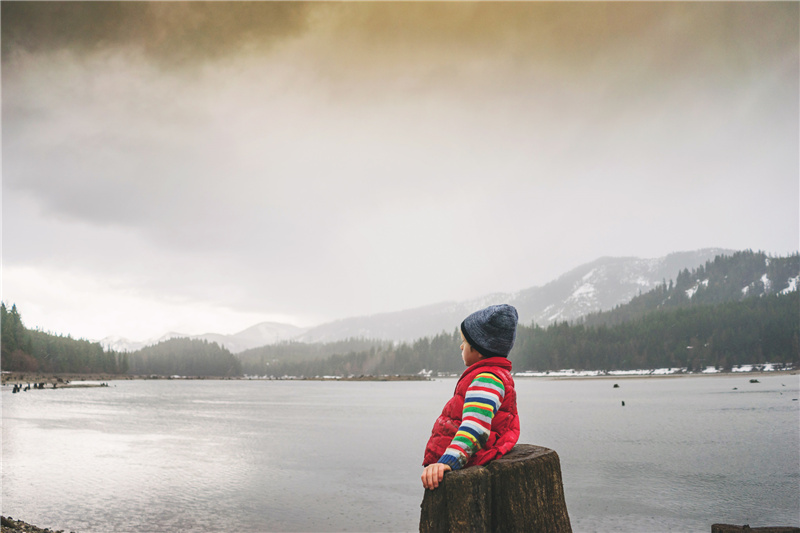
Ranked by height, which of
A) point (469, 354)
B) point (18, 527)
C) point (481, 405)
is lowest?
point (18, 527)

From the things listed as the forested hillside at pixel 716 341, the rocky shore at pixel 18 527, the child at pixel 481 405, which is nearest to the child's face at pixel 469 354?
the child at pixel 481 405

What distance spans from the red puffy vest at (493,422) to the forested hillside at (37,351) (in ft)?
588

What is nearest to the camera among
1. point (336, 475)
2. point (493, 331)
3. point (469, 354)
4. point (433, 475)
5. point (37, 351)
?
point (433, 475)

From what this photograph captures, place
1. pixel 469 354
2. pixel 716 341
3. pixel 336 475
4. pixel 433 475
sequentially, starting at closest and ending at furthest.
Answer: pixel 433 475 < pixel 469 354 < pixel 336 475 < pixel 716 341

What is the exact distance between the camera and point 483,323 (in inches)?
155

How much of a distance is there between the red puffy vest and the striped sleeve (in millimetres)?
80

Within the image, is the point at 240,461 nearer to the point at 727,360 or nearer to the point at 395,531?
the point at 395,531

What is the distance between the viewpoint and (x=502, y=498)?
3654 millimetres

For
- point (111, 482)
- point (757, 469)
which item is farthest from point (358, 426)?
point (757, 469)

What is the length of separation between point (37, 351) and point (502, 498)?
207305mm

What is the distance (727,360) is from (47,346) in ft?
766

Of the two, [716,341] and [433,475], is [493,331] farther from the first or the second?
[716,341]

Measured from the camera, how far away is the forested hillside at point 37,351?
487ft

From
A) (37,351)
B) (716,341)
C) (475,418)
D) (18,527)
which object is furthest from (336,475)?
(716,341)
